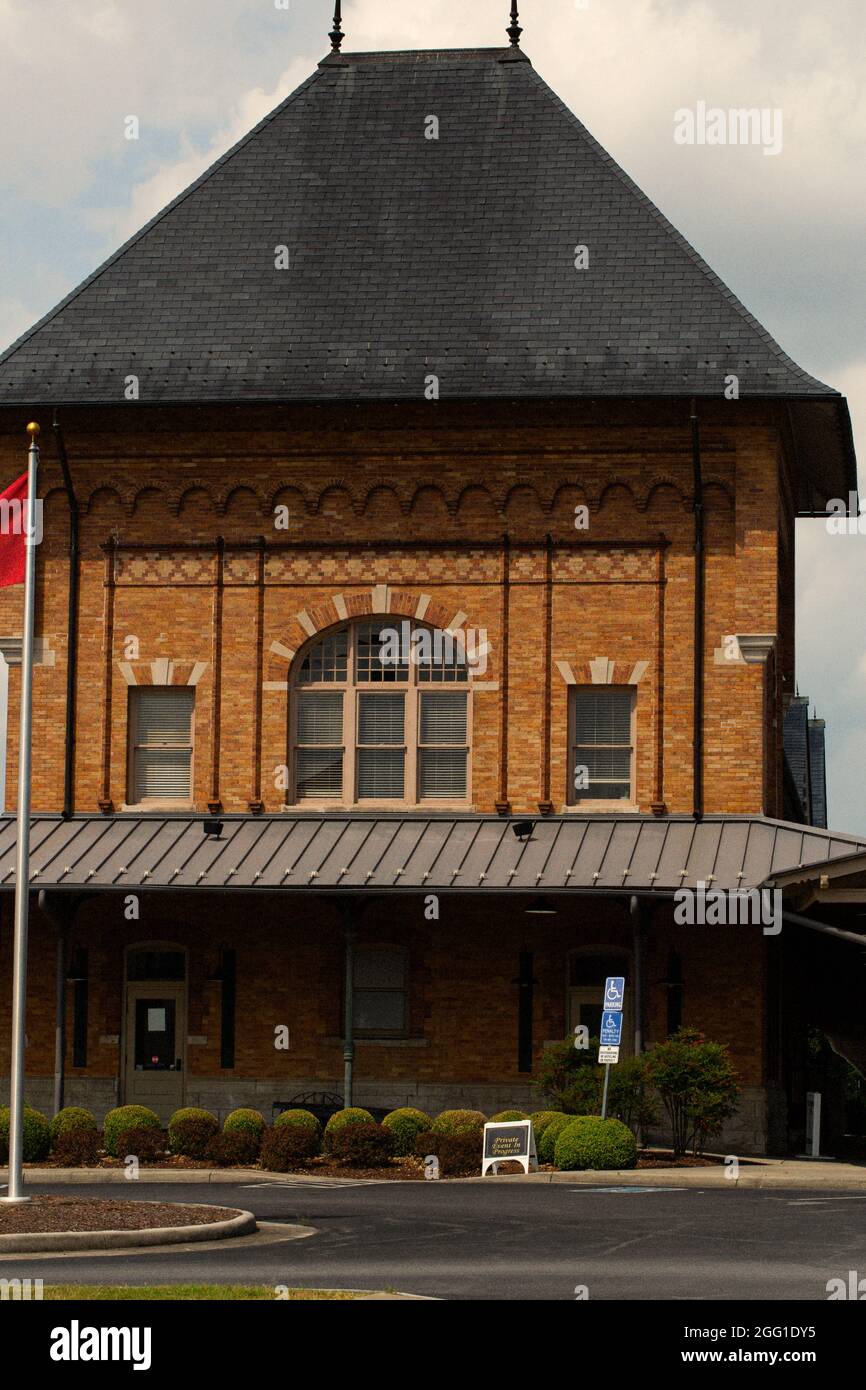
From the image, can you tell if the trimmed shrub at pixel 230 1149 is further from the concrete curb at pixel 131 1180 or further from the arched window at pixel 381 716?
the arched window at pixel 381 716

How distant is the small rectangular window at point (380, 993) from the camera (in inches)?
1372

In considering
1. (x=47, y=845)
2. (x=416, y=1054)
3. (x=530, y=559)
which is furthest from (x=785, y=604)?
(x=47, y=845)

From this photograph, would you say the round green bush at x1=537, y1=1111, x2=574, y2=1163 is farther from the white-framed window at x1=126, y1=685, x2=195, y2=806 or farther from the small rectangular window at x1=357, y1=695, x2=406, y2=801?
the white-framed window at x1=126, y1=685, x2=195, y2=806

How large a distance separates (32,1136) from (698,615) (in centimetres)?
1281

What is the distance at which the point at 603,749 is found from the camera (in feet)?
115

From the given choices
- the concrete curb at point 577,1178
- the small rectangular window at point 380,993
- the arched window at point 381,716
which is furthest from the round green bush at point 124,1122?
the arched window at point 381,716

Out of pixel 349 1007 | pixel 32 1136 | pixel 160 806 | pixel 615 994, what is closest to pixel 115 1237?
pixel 32 1136

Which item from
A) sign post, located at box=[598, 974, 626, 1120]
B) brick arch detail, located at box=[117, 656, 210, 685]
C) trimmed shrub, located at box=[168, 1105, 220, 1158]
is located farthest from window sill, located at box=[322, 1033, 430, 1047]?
brick arch detail, located at box=[117, 656, 210, 685]

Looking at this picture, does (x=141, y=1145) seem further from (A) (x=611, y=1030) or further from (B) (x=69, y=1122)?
(A) (x=611, y=1030)

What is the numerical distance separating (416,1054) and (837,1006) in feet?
22.1

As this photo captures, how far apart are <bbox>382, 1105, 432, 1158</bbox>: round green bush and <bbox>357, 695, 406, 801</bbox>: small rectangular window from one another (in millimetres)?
6426

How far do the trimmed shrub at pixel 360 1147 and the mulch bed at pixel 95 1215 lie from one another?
7.77m

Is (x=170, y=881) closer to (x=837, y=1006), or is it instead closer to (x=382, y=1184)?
(x=382, y=1184)
